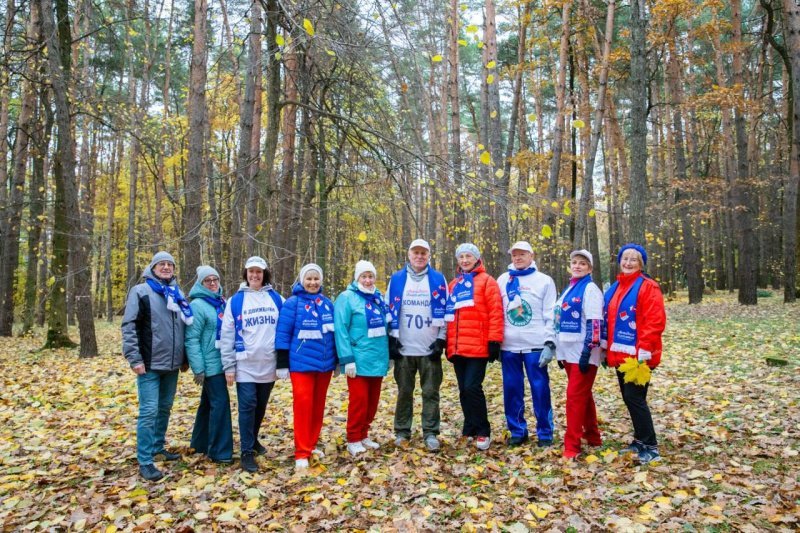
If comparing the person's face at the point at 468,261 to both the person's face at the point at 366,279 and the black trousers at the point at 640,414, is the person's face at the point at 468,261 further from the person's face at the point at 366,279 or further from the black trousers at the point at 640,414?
the black trousers at the point at 640,414

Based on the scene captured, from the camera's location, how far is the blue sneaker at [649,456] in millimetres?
4164

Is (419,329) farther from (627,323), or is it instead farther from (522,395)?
(627,323)

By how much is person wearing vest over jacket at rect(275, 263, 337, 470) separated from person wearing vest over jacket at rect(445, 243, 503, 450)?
3.80 feet

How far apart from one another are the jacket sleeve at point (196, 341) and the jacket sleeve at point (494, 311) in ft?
8.43

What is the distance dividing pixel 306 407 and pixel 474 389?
1550 mm

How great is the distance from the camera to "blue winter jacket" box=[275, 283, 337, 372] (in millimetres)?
4492

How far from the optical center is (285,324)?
451cm

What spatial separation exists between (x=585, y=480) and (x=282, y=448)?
2.77m

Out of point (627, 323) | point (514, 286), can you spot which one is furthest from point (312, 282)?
point (627, 323)

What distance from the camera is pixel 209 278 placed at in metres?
4.71

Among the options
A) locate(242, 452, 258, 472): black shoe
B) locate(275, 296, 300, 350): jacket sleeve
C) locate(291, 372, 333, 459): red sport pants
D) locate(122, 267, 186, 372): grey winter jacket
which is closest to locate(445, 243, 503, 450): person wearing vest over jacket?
locate(291, 372, 333, 459): red sport pants

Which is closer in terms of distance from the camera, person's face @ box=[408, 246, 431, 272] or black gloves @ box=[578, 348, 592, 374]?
black gloves @ box=[578, 348, 592, 374]

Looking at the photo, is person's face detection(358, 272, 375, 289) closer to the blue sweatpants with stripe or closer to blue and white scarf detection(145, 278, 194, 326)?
the blue sweatpants with stripe

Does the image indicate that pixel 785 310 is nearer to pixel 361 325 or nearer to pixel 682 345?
pixel 682 345
